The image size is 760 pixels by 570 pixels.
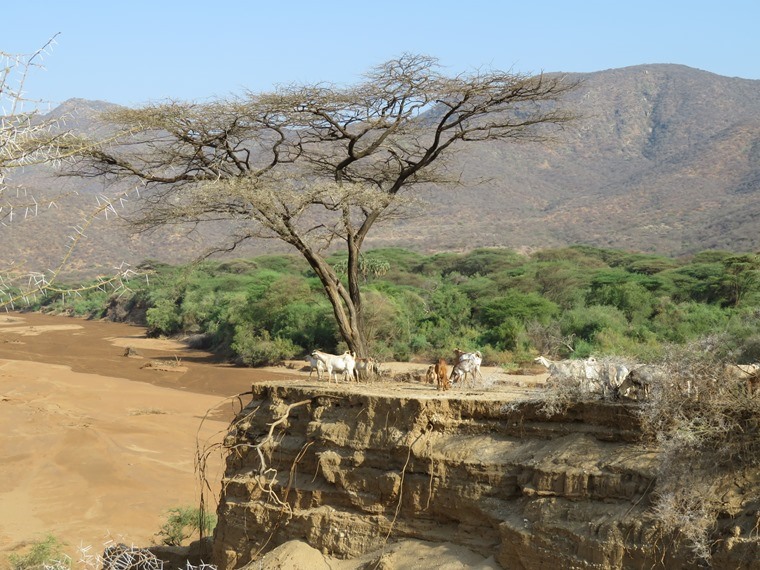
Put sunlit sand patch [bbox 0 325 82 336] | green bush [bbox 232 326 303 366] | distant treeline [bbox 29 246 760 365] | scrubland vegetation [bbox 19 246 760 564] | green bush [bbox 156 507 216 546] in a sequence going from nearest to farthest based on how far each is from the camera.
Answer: scrubland vegetation [bbox 19 246 760 564], green bush [bbox 156 507 216 546], distant treeline [bbox 29 246 760 365], green bush [bbox 232 326 303 366], sunlit sand patch [bbox 0 325 82 336]

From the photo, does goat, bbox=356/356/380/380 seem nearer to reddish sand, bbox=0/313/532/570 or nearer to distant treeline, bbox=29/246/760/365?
reddish sand, bbox=0/313/532/570

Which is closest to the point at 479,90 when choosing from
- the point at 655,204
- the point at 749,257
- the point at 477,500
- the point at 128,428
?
the point at 477,500

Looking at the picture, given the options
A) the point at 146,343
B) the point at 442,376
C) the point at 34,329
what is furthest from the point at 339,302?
the point at 34,329

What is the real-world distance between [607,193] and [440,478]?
76.8 meters

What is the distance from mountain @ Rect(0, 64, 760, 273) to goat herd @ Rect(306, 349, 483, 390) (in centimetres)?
4498

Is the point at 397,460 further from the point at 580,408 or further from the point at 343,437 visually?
the point at 580,408

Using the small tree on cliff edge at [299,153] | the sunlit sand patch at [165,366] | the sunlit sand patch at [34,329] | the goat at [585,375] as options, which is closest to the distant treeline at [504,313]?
the sunlit sand patch at [165,366]

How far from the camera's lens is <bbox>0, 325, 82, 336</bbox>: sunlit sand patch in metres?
44.0

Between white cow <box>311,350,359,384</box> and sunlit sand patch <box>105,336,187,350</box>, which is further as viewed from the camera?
sunlit sand patch <box>105,336,187,350</box>

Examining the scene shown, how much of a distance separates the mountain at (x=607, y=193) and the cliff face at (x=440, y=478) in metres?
47.4

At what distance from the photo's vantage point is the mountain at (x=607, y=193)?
66812 millimetres

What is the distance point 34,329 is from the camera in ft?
153

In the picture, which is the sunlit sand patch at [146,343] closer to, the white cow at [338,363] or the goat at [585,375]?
the white cow at [338,363]

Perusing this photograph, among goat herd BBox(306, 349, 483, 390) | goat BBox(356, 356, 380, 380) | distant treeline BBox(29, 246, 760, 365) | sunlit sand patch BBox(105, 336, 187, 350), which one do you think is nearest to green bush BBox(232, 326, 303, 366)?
distant treeline BBox(29, 246, 760, 365)
